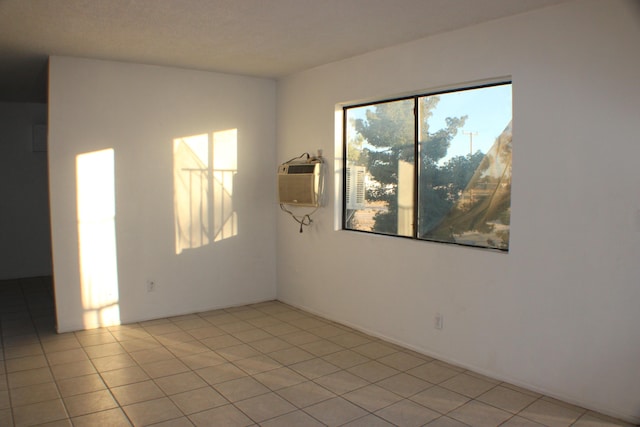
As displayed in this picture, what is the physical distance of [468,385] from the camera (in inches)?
125

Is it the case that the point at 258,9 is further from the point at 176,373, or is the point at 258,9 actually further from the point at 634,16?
the point at 176,373

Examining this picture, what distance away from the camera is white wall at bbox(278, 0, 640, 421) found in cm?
266

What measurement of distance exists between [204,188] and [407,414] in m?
3.10

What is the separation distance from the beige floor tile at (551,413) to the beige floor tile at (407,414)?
543 mm

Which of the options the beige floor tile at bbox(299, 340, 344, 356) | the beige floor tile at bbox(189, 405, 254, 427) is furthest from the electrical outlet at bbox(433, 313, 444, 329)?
the beige floor tile at bbox(189, 405, 254, 427)

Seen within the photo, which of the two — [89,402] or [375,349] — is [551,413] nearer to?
[375,349]

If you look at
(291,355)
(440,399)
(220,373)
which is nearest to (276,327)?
(291,355)

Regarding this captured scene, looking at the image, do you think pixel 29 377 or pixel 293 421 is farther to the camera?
pixel 29 377

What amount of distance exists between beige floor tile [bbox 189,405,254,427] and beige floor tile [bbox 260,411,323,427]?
12 cm

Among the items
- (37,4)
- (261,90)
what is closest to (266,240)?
(261,90)

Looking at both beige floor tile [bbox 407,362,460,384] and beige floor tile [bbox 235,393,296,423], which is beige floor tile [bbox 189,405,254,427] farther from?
beige floor tile [bbox 407,362,460,384]

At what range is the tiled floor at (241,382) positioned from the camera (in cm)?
275

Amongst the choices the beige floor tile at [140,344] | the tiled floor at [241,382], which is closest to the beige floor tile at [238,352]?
the tiled floor at [241,382]

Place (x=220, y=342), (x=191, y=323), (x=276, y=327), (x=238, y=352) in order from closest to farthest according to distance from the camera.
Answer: (x=238, y=352)
(x=220, y=342)
(x=276, y=327)
(x=191, y=323)
